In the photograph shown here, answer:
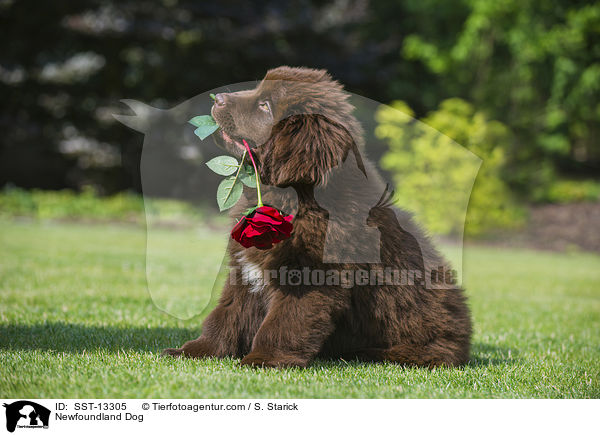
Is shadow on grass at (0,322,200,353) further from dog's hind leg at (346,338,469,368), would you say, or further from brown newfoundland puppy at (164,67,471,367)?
dog's hind leg at (346,338,469,368)

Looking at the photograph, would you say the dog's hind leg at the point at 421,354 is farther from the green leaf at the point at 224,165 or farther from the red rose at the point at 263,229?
the green leaf at the point at 224,165

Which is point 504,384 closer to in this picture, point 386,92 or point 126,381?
point 126,381

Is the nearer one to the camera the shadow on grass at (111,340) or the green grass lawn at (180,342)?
the green grass lawn at (180,342)

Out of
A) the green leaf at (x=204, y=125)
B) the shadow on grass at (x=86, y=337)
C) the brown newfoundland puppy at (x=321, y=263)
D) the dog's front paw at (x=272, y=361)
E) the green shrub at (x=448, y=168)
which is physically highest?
the green shrub at (x=448, y=168)

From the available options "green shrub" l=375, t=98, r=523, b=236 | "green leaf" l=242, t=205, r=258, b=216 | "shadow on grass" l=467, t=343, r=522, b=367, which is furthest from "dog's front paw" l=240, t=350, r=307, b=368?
"green shrub" l=375, t=98, r=523, b=236

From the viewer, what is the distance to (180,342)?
3561 mm

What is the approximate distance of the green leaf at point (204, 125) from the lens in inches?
113

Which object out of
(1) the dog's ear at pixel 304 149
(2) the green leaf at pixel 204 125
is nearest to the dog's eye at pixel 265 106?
(1) the dog's ear at pixel 304 149

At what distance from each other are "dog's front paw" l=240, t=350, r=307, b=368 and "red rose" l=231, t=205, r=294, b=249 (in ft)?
1.73

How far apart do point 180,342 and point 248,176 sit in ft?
4.21

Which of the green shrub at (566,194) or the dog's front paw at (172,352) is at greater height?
the green shrub at (566,194)

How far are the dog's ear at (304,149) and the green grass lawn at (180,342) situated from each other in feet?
3.01
